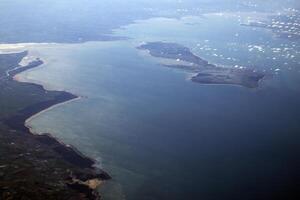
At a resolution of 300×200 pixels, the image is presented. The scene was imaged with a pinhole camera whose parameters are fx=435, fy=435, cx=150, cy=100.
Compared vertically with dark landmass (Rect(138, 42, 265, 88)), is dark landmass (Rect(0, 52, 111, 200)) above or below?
below

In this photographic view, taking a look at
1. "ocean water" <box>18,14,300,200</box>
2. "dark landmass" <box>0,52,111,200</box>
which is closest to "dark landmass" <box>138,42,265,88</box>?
"ocean water" <box>18,14,300,200</box>

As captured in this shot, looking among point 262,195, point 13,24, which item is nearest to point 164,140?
point 262,195

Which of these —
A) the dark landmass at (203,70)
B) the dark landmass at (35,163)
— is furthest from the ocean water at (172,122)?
the dark landmass at (203,70)

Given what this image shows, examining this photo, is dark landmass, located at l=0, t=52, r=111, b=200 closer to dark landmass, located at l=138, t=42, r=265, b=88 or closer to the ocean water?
the ocean water

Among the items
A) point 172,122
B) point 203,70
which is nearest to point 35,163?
point 172,122

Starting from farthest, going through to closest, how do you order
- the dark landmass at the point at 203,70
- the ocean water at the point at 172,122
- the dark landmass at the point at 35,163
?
the dark landmass at the point at 203,70 < the ocean water at the point at 172,122 < the dark landmass at the point at 35,163

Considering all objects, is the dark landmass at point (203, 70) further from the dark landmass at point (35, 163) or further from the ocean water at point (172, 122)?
the dark landmass at point (35, 163)

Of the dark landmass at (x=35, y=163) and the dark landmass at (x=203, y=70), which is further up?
the dark landmass at (x=203, y=70)
